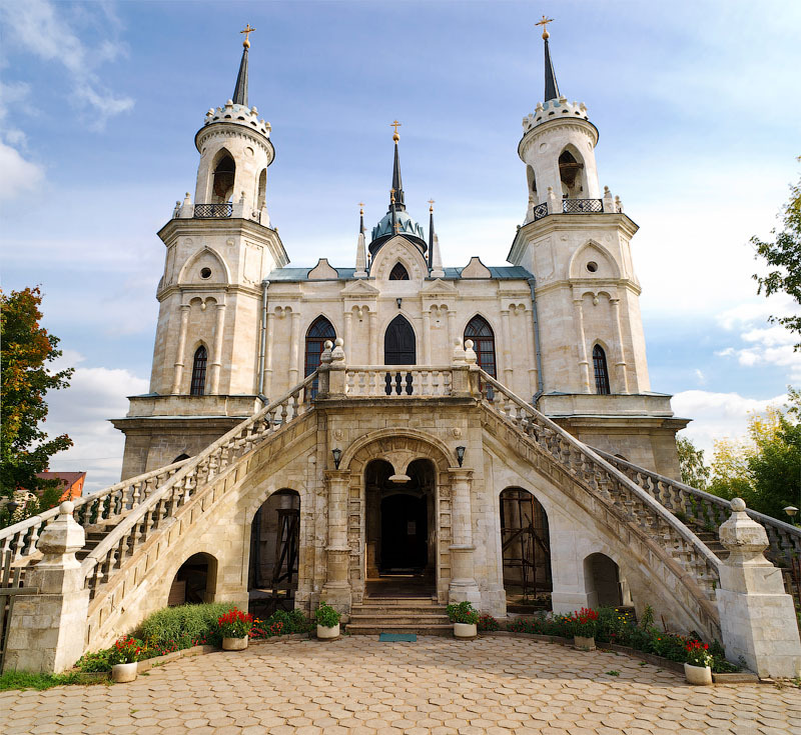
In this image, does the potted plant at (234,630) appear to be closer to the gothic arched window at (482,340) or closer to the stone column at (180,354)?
the stone column at (180,354)

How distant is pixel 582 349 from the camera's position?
20703 millimetres

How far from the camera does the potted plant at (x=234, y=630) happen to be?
10.7m

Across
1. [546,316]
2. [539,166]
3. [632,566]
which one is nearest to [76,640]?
[632,566]

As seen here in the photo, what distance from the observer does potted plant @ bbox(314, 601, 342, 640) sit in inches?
459

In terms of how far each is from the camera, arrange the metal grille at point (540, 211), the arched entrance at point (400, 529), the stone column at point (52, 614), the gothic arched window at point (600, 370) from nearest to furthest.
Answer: the stone column at point (52, 614) → the arched entrance at point (400, 529) → the gothic arched window at point (600, 370) → the metal grille at point (540, 211)

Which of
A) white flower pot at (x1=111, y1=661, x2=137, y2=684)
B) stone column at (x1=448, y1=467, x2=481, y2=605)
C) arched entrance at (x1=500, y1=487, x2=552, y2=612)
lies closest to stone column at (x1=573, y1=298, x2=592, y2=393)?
arched entrance at (x1=500, y1=487, x2=552, y2=612)

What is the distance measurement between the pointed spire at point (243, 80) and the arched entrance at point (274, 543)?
65.1 ft

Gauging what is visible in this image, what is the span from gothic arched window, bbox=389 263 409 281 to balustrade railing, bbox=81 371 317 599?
9502 millimetres

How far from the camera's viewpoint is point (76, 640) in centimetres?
885

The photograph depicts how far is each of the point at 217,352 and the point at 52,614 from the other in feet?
43.6

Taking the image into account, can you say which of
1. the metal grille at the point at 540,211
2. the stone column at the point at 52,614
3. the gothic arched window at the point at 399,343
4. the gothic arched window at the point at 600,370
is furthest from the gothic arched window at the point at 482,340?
the stone column at the point at 52,614

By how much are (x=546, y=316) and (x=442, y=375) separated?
8.87 meters

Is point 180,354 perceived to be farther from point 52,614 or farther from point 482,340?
point 52,614

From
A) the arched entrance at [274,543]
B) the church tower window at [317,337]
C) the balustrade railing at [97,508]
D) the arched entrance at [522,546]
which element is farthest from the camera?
the church tower window at [317,337]
